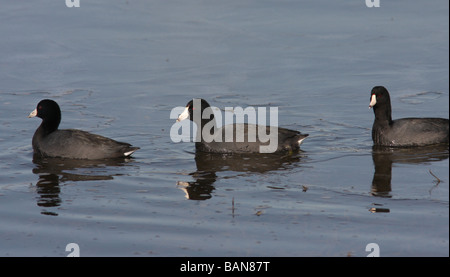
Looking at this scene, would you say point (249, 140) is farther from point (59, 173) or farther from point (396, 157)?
point (59, 173)

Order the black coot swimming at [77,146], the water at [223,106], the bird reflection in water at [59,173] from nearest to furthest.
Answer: the water at [223,106] → the bird reflection in water at [59,173] → the black coot swimming at [77,146]

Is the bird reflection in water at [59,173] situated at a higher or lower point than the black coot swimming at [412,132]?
lower

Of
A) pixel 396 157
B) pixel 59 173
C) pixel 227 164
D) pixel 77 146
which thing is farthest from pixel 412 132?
pixel 59 173

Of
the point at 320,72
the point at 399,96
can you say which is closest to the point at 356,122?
the point at 399,96

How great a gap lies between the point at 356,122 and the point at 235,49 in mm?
4344

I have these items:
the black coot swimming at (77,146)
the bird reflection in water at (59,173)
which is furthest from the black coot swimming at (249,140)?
the bird reflection in water at (59,173)

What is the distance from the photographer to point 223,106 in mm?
13516

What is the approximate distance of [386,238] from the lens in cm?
742

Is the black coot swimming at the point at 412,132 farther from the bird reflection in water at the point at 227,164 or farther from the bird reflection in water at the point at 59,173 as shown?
the bird reflection in water at the point at 59,173

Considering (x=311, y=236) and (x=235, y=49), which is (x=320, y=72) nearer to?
(x=235, y=49)

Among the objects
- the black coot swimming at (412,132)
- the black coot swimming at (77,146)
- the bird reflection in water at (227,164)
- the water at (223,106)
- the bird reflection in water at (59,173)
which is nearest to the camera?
the water at (223,106)

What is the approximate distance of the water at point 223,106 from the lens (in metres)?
7.75

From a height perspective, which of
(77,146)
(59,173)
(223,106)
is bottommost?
(59,173)

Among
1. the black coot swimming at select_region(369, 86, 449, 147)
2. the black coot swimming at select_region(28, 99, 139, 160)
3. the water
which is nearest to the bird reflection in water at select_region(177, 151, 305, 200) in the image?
the water
